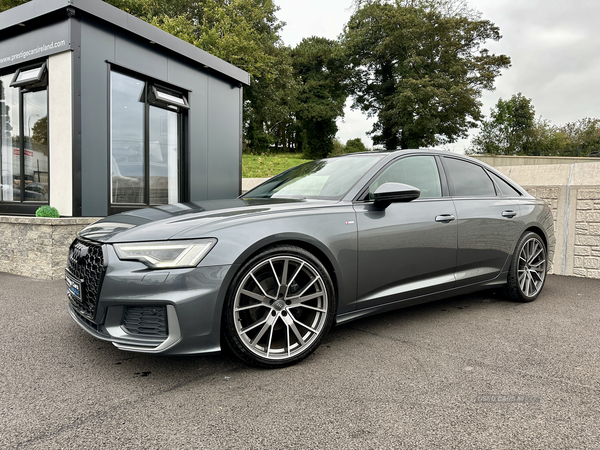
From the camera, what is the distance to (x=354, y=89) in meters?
41.2

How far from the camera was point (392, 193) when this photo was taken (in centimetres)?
299

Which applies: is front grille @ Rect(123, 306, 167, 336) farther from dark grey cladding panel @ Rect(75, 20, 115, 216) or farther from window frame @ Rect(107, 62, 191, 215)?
window frame @ Rect(107, 62, 191, 215)

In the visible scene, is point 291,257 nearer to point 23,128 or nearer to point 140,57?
point 140,57

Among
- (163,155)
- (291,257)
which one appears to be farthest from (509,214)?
(163,155)

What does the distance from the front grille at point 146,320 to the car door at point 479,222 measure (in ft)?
8.22

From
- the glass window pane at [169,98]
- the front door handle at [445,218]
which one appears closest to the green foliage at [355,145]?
the glass window pane at [169,98]

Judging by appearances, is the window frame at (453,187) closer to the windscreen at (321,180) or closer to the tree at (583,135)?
the windscreen at (321,180)

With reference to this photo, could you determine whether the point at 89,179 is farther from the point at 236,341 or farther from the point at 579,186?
the point at 579,186

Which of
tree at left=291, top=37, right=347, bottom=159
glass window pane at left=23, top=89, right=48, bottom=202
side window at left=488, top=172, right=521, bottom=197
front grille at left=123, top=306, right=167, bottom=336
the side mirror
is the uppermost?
tree at left=291, top=37, right=347, bottom=159

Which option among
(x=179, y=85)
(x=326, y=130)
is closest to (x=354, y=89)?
(x=326, y=130)

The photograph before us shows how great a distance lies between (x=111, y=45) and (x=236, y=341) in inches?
235

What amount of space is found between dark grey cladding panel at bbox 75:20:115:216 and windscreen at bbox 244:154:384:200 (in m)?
3.50

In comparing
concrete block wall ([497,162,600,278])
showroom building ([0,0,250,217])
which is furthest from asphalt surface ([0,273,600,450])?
showroom building ([0,0,250,217])

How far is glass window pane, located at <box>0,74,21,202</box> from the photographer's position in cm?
720
